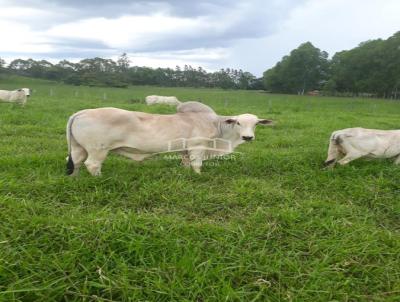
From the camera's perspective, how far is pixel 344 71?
5581 centimetres

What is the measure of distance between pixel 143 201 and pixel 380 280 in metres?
2.69

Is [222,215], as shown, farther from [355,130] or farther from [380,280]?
[355,130]

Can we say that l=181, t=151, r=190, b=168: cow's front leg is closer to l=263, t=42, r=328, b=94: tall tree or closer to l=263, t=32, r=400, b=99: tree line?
l=263, t=32, r=400, b=99: tree line

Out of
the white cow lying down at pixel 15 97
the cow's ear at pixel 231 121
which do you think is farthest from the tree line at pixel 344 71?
the cow's ear at pixel 231 121

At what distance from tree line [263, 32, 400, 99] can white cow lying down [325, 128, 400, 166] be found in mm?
49014

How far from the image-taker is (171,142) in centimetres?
551

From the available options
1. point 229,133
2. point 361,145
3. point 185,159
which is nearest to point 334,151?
point 361,145

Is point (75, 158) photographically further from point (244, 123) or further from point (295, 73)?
point (295, 73)

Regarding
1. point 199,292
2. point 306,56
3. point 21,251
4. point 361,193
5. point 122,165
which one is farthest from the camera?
point 306,56

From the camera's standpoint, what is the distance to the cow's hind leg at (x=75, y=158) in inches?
205

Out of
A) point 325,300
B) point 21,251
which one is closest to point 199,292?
point 325,300

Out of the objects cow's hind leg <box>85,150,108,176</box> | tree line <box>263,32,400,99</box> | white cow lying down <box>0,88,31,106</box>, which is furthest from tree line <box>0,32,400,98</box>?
cow's hind leg <box>85,150,108,176</box>

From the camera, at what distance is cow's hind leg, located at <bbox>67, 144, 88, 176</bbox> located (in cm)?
520

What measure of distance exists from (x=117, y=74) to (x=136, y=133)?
72662 millimetres
